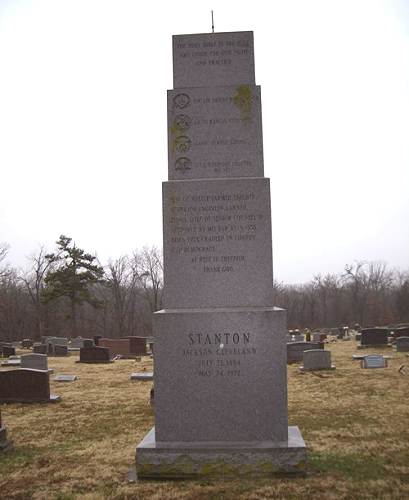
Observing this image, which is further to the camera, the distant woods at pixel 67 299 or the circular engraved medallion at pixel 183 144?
the distant woods at pixel 67 299

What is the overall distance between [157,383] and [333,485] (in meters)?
2.19

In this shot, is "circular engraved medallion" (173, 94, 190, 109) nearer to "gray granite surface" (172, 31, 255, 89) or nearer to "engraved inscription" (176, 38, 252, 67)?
"gray granite surface" (172, 31, 255, 89)

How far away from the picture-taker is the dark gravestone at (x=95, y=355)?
2392 centimetres

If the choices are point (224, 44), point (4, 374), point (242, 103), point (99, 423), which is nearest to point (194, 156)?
point (242, 103)

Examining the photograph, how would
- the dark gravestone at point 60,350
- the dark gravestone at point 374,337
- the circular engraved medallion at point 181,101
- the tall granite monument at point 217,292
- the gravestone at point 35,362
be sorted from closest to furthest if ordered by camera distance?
1. the tall granite monument at point 217,292
2. the circular engraved medallion at point 181,101
3. the gravestone at point 35,362
4. the dark gravestone at point 374,337
5. the dark gravestone at point 60,350

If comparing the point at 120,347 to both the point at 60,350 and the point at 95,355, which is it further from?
the point at 60,350

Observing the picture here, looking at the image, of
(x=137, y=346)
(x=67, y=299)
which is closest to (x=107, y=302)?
(x=67, y=299)

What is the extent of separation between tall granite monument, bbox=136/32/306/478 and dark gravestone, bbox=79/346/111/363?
1914 cm

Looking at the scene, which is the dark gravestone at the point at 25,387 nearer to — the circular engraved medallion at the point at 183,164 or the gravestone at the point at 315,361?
the circular engraved medallion at the point at 183,164

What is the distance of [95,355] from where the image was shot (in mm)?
24031

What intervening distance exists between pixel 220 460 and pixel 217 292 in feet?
6.17

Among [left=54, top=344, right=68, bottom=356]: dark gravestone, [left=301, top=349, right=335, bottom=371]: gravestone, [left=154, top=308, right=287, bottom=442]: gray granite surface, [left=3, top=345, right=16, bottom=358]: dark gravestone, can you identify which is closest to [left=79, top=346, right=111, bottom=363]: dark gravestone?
[left=54, top=344, right=68, bottom=356]: dark gravestone

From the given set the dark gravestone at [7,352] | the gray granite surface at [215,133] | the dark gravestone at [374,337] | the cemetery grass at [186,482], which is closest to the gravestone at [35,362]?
the cemetery grass at [186,482]

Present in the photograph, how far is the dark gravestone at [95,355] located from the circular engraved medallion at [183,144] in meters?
19.9
